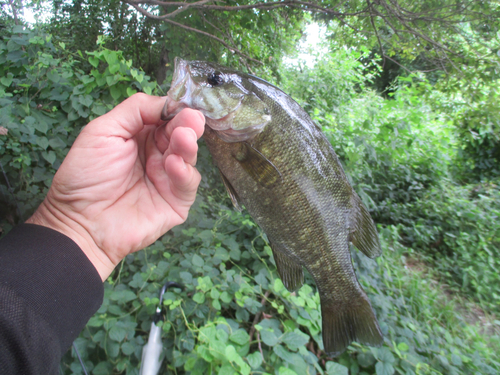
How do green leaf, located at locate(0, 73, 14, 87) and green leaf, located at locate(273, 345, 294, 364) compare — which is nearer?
green leaf, located at locate(273, 345, 294, 364)

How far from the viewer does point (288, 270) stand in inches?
54.5

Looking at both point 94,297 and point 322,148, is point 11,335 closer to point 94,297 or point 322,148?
point 94,297

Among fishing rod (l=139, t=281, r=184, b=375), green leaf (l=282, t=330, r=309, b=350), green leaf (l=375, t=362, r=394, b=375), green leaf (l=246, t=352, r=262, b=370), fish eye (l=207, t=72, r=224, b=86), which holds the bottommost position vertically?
fishing rod (l=139, t=281, r=184, b=375)

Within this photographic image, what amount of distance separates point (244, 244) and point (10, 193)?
6.46ft

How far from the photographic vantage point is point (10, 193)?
2176mm

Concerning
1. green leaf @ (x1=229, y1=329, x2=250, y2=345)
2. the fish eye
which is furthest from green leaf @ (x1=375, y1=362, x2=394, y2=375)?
the fish eye

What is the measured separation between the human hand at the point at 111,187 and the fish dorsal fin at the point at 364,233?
0.81 meters

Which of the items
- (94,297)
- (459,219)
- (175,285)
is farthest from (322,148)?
(459,219)

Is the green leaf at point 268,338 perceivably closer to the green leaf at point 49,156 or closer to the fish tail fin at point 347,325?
the fish tail fin at point 347,325

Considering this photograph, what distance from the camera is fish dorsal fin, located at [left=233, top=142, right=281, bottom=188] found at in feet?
3.94

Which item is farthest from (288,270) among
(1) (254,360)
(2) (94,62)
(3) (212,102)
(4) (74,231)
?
(2) (94,62)

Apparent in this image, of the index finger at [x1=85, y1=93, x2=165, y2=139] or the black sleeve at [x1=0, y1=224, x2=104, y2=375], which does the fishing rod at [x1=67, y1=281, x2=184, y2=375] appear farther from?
the index finger at [x1=85, y1=93, x2=165, y2=139]

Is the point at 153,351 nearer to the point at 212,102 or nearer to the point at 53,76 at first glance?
the point at 212,102

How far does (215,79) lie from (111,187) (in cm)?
68
